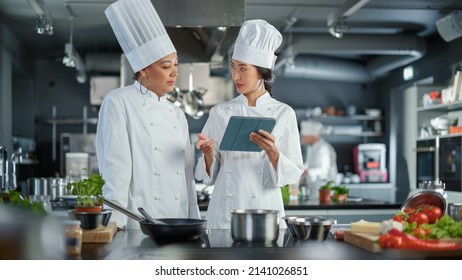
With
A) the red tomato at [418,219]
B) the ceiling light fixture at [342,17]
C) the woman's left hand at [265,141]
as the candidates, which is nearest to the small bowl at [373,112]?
the ceiling light fixture at [342,17]

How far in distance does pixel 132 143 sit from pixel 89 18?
316 centimetres

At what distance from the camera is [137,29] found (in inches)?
82.4

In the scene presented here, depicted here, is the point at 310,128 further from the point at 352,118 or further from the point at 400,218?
the point at 400,218

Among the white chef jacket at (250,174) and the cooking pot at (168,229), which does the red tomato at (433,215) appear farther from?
the cooking pot at (168,229)

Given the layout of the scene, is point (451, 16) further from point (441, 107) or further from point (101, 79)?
point (101, 79)

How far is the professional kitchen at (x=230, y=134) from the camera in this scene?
149 centimetres

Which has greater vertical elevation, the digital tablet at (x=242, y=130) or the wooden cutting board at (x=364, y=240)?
the digital tablet at (x=242, y=130)

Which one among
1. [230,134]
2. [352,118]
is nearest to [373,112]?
[352,118]

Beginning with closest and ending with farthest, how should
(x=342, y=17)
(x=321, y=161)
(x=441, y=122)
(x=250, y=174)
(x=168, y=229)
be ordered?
(x=168, y=229), (x=250, y=174), (x=342, y=17), (x=441, y=122), (x=321, y=161)

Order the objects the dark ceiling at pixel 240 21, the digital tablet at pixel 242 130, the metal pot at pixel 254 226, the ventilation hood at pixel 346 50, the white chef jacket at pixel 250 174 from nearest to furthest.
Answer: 1. the metal pot at pixel 254 226
2. the digital tablet at pixel 242 130
3. the white chef jacket at pixel 250 174
4. the dark ceiling at pixel 240 21
5. the ventilation hood at pixel 346 50

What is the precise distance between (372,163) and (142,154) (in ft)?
16.5
